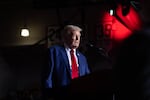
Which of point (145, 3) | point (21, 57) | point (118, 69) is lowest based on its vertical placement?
point (21, 57)

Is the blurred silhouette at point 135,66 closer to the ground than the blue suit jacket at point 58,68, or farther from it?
farther from it

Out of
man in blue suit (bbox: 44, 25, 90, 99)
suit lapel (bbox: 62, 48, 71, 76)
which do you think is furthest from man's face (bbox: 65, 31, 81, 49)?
suit lapel (bbox: 62, 48, 71, 76)

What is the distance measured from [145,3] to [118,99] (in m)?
0.26

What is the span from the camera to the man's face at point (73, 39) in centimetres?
432

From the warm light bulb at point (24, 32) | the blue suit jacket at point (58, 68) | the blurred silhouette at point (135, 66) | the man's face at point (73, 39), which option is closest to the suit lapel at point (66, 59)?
the blue suit jacket at point (58, 68)

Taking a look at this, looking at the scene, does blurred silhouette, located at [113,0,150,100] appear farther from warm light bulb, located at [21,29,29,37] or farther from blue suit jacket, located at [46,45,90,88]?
warm light bulb, located at [21,29,29,37]

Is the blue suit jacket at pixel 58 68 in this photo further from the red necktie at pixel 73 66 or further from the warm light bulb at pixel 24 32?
the warm light bulb at pixel 24 32

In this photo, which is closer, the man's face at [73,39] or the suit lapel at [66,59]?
the suit lapel at [66,59]

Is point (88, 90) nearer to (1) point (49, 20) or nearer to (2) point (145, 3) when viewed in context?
(2) point (145, 3)

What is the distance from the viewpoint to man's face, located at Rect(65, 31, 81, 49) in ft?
14.2

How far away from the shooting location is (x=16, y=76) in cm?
827

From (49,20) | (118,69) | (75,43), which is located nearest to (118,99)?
(118,69)

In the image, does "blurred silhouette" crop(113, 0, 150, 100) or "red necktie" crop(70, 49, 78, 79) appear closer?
"blurred silhouette" crop(113, 0, 150, 100)

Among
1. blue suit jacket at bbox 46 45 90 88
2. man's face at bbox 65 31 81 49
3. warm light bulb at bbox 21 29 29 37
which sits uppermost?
man's face at bbox 65 31 81 49
